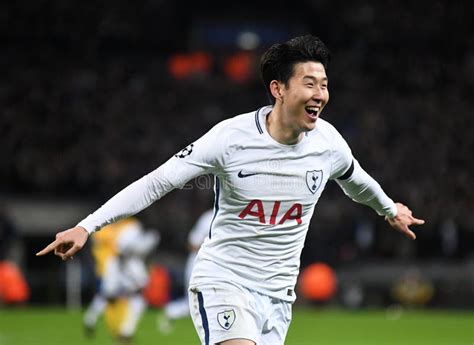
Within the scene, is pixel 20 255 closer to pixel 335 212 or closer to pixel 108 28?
pixel 335 212

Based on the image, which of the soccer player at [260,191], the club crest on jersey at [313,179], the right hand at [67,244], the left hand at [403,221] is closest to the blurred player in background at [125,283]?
the left hand at [403,221]

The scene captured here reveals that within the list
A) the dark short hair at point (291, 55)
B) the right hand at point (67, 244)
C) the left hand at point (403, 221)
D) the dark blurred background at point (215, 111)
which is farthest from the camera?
the dark blurred background at point (215, 111)

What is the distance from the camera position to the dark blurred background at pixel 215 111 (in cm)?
2295

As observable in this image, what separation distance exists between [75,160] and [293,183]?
20674mm

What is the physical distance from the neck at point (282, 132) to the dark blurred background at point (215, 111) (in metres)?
16.4

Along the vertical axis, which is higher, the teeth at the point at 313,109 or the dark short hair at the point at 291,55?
the dark short hair at the point at 291,55

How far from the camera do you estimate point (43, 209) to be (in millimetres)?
24000

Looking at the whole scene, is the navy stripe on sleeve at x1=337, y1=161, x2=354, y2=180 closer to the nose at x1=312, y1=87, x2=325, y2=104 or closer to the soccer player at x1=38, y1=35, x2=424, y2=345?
the soccer player at x1=38, y1=35, x2=424, y2=345

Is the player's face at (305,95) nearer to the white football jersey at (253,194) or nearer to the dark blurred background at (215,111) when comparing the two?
the white football jersey at (253,194)

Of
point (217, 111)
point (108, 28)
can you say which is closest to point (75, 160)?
point (217, 111)

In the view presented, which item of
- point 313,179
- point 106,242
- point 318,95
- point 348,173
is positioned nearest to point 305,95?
point 318,95

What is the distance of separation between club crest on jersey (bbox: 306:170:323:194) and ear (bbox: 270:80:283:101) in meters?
0.42

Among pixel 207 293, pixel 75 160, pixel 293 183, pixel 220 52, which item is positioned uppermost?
pixel 220 52

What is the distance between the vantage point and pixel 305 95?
5398 mm
